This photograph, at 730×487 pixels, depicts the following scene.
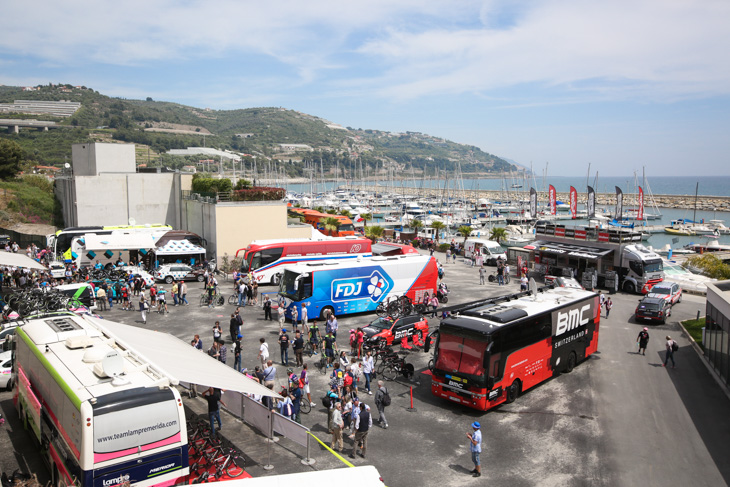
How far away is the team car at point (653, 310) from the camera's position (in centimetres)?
2459

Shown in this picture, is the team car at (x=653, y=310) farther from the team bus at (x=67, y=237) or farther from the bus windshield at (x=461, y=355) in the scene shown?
the team bus at (x=67, y=237)

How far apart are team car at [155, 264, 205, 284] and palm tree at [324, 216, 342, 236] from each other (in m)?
18.5

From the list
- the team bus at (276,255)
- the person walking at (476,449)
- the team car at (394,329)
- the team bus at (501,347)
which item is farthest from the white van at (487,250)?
the person walking at (476,449)

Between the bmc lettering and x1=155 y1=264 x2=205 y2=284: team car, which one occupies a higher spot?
the bmc lettering

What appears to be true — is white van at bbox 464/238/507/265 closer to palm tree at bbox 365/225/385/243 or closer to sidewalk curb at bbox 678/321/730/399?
palm tree at bbox 365/225/385/243

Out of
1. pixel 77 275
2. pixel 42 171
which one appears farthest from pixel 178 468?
pixel 42 171

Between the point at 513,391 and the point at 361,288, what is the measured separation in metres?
11.2

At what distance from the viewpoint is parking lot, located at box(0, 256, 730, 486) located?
1142cm

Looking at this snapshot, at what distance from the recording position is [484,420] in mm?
14148

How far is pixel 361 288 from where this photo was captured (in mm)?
25156

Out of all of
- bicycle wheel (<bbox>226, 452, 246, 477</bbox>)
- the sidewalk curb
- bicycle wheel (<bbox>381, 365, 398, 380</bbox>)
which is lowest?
the sidewalk curb

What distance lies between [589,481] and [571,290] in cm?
927

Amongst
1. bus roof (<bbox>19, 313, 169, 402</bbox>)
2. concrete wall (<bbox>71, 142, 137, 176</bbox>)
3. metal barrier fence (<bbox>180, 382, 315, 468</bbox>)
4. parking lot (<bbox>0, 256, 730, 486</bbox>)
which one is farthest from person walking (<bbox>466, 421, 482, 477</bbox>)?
concrete wall (<bbox>71, 142, 137, 176</bbox>)

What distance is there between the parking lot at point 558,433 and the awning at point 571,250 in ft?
41.2
